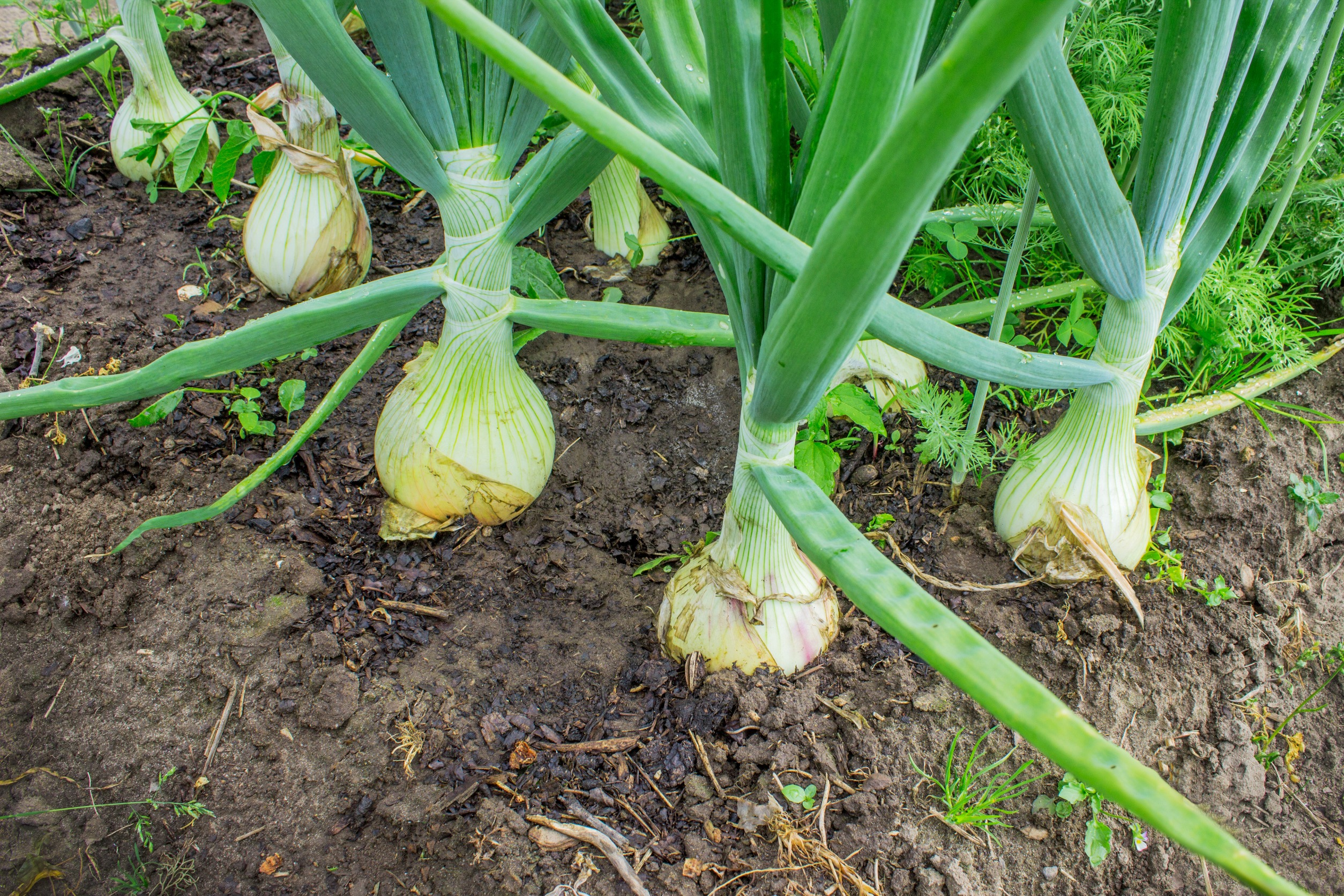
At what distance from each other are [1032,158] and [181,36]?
2.56 m

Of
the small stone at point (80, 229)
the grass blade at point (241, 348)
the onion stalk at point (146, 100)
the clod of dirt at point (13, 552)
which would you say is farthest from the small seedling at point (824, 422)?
the small stone at point (80, 229)

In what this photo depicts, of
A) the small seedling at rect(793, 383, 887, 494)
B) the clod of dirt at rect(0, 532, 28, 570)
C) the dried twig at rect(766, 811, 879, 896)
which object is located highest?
the small seedling at rect(793, 383, 887, 494)

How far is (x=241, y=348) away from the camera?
112 centimetres

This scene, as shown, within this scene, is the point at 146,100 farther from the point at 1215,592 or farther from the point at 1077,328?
the point at 1215,592

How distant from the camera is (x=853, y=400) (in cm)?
135

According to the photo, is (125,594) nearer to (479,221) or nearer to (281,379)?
(281,379)

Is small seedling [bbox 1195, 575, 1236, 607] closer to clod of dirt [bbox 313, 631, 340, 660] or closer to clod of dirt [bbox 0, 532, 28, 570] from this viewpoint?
clod of dirt [bbox 313, 631, 340, 660]

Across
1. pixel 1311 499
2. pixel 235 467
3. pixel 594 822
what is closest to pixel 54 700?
pixel 235 467

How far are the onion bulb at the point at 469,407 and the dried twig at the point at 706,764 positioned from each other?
1.77 ft

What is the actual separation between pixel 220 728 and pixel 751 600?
2.63 ft

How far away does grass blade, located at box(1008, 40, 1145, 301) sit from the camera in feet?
3.14

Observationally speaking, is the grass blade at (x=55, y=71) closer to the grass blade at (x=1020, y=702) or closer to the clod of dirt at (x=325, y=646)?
the clod of dirt at (x=325, y=646)

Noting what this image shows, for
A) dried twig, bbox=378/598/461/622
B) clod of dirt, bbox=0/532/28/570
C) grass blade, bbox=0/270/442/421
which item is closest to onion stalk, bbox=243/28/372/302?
grass blade, bbox=0/270/442/421

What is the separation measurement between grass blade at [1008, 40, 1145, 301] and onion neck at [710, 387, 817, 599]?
463mm
